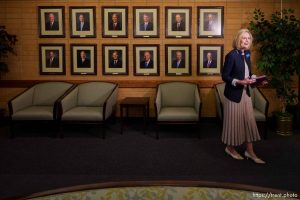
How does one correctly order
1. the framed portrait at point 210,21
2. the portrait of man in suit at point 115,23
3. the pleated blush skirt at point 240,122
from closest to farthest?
the pleated blush skirt at point 240,122, the framed portrait at point 210,21, the portrait of man in suit at point 115,23

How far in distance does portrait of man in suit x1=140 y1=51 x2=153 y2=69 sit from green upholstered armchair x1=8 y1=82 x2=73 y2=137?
1486 mm

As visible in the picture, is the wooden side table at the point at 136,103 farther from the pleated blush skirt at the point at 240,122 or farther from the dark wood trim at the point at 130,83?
the pleated blush skirt at the point at 240,122

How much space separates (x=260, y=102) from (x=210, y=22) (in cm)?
193

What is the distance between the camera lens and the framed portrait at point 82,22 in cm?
711

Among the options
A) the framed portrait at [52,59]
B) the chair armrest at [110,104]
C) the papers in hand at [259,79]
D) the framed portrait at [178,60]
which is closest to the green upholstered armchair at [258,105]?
the framed portrait at [178,60]

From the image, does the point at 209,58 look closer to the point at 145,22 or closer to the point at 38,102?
the point at 145,22

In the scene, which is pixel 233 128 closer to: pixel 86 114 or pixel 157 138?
pixel 157 138

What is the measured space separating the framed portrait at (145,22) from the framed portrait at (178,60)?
432 millimetres

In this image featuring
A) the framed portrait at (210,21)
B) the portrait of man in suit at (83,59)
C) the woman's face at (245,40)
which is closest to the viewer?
the woman's face at (245,40)

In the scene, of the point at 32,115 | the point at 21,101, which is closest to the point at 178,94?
the point at 32,115

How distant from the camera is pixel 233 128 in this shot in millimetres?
4727

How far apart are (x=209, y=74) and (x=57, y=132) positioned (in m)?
3.15

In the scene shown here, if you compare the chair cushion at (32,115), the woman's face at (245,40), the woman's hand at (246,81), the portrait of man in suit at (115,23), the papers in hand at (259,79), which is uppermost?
the portrait of man in suit at (115,23)

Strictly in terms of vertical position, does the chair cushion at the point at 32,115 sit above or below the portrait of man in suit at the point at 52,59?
below
